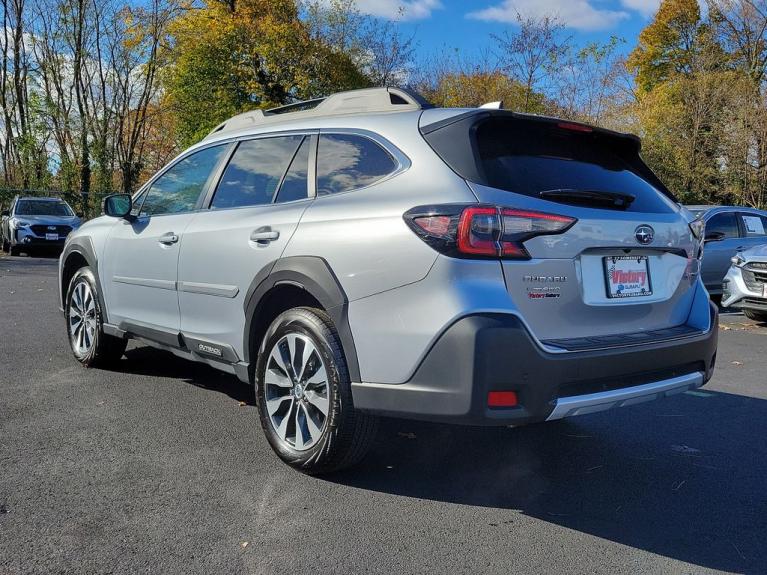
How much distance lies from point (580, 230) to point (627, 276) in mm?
393

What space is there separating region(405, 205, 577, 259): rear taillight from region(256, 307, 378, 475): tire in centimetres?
71

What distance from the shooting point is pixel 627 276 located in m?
3.16

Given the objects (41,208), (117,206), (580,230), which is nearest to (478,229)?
(580,230)

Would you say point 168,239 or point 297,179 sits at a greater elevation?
point 297,179

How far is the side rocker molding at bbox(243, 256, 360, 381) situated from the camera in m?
3.05

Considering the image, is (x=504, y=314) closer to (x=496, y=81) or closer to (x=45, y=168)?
(x=496, y=81)

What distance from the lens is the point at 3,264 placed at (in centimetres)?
1592

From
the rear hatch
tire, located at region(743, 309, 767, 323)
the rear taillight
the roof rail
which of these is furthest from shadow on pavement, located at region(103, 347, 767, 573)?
tire, located at region(743, 309, 767, 323)

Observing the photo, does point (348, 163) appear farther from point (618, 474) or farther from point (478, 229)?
point (618, 474)

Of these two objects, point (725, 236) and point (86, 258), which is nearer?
point (86, 258)

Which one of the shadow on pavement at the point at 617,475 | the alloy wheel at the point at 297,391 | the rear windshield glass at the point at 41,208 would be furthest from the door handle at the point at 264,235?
the rear windshield glass at the point at 41,208

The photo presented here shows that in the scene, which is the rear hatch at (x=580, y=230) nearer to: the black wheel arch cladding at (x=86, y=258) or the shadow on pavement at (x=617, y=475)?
the shadow on pavement at (x=617, y=475)

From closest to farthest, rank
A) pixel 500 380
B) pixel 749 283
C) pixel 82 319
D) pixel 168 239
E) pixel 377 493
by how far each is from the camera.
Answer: pixel 500 380
pixel 377 493
pixel 168 239
pixel 82 319
pixel 749 283

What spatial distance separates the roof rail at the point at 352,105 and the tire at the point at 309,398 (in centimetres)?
109
